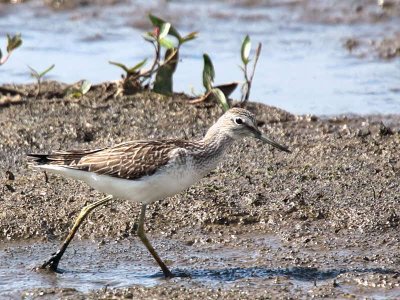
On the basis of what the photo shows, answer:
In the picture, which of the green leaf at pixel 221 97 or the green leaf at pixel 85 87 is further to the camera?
the green leaf at pixel 85 87

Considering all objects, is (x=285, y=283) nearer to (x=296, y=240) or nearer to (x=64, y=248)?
(x=296, y=240)

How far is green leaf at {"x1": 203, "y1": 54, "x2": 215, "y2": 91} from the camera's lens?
417 inches

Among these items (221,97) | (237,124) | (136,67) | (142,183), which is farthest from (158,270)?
(136,67)

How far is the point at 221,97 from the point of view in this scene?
10.3m

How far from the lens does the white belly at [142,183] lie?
723 cm

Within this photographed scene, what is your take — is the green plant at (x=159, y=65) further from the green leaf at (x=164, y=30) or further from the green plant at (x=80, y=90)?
the green plant at (x=80, y=90)

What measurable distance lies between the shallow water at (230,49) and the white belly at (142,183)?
3816 millimetres

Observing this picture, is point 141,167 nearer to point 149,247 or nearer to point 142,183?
point 142,183

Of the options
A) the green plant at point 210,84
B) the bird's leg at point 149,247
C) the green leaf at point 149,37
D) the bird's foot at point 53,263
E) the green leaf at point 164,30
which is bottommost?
the bird's foot at point 53,263

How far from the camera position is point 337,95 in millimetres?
12039

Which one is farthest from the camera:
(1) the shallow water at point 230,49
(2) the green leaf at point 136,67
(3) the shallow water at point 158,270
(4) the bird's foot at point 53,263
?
(1) the shallow water at point 230,49

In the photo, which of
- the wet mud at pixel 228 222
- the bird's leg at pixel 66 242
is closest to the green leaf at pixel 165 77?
the wet mud at pixel 228 222

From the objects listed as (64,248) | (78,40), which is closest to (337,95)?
(78,40)

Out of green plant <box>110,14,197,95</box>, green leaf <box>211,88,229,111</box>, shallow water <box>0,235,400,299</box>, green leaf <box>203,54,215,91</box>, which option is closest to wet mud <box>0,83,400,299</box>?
shallow water <box>0,235,400,299</box>
